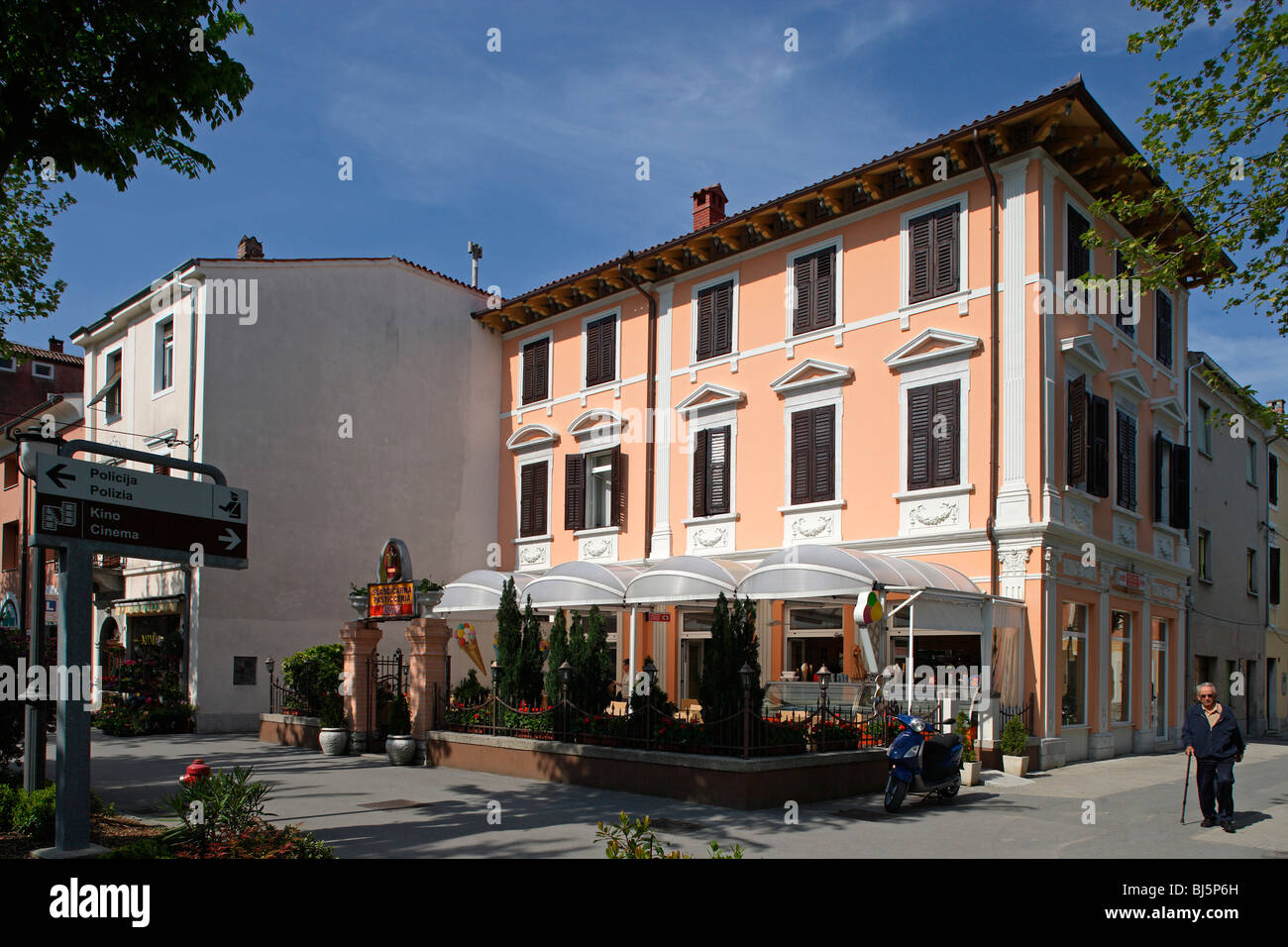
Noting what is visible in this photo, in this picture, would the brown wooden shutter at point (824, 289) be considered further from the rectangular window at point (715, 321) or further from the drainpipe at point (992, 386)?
the drainpipe at point (992, 386)

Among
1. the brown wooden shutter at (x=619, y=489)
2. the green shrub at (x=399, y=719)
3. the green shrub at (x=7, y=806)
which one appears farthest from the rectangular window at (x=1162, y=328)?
the green shrub at (x=7, y=806)

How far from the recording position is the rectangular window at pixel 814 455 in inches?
801

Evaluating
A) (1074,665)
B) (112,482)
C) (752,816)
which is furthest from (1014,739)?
(112,482)

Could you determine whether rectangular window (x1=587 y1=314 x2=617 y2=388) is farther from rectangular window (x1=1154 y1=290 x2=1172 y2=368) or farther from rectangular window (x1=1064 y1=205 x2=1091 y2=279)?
rectangular window (x1=1154 y1=290 x2=1172 y2=368)

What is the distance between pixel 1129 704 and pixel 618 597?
10.6 metres

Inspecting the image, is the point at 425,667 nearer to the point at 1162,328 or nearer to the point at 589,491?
the point at 589,491

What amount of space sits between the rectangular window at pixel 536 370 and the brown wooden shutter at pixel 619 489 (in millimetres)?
3367

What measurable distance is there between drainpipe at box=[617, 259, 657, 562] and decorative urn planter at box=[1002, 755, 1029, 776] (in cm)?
938

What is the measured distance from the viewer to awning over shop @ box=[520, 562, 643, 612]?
2022cm

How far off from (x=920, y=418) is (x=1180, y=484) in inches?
307

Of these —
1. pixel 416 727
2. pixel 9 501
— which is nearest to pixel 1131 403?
pixel 416 727

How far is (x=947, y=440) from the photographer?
1858 centimetres

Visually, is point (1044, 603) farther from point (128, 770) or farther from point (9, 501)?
point (9, 501)

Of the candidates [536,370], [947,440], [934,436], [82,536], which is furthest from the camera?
[536,370]
